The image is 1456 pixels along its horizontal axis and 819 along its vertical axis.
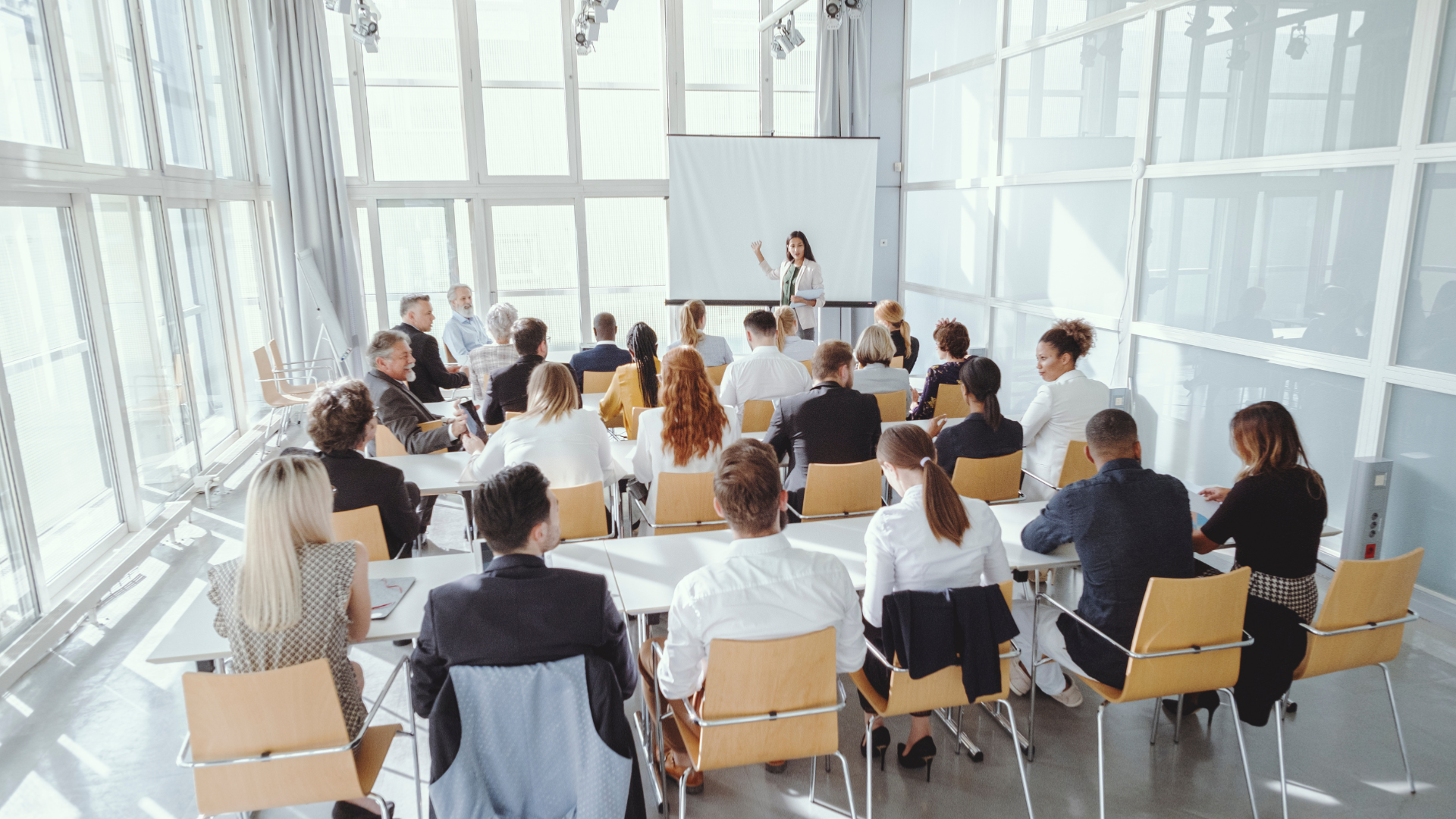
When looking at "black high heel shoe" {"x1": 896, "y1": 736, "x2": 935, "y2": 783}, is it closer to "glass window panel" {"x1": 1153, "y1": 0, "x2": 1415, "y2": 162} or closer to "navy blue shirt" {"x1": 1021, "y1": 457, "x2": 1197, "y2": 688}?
"navy blue shirt" {"x1": 1021, "y1": 457, "x2": 1197, "y2": 688}

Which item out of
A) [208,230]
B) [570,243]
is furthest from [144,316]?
[570,243]

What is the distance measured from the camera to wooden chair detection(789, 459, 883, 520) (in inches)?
134

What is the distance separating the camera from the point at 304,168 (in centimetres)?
762

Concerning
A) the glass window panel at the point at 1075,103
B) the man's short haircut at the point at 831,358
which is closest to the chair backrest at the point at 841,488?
the man's short haircut at the point at 831,358

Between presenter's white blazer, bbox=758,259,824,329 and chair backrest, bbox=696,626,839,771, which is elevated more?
presenter's white blazer, bbox=758,259,824,329

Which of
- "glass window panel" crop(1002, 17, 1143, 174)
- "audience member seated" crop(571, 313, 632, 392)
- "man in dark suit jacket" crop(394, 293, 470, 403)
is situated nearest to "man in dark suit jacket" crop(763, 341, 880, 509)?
"audience member seated" crop(571, 313, 632, 392)

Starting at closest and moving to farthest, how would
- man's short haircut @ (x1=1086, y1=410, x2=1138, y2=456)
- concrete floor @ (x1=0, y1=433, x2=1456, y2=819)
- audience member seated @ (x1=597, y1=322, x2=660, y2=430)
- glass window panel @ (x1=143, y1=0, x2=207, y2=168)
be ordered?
man's short haircut @ (x1=1086, y1=410, x2=1138, y2=456), concrete floor @ (x1=0, y1=433, x2=1456, y2=819), audience member seated @ (x1=597, y1=322, x2=660, y2=430), glass window panel @ (x1=143, y1=0, x2=207, y2=168)

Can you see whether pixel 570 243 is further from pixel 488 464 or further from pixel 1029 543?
pixel 1029 543

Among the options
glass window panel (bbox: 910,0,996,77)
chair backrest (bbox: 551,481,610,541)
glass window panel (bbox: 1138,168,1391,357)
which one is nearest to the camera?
chair backrest (bbox: 551,481,610,541)

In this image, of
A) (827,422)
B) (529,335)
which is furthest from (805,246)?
(827,422)

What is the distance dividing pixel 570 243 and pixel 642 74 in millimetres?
1848

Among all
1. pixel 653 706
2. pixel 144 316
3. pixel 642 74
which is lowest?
pixel 653 706

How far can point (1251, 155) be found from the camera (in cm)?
465

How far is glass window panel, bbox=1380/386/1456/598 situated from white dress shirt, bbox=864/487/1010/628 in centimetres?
263
